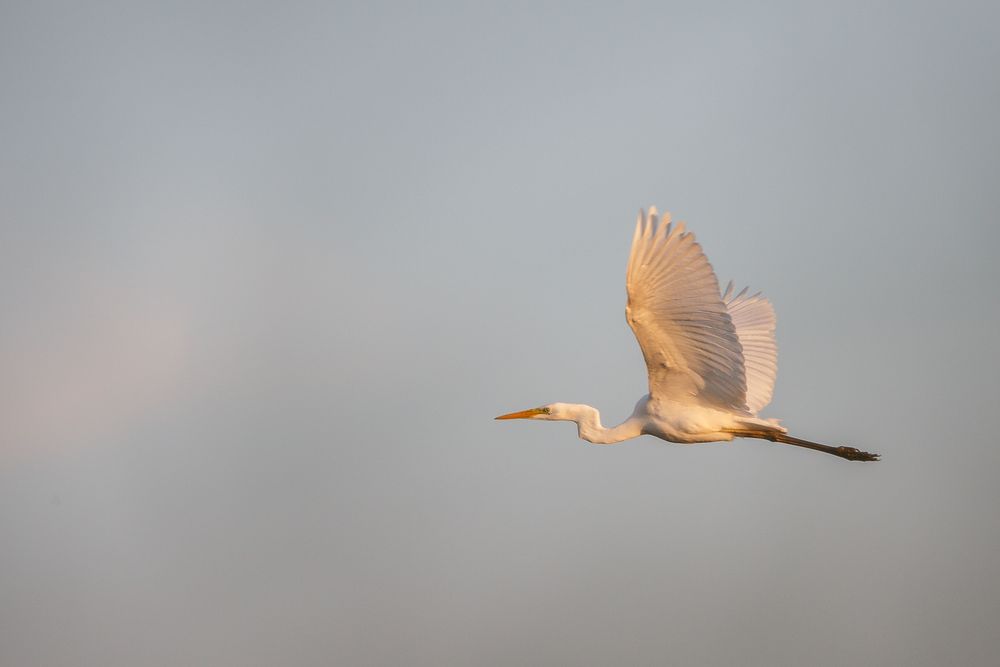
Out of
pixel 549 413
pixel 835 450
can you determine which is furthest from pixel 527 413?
pixel 835 450

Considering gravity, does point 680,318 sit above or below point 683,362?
above

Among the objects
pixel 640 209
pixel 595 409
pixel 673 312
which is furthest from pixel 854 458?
pixel 640 209

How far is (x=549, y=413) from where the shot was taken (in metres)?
16.8

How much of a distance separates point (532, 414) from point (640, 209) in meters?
5.16

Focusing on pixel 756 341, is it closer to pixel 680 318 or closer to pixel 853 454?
pixel 853 454

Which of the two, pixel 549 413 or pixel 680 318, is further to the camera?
pixel 549 413

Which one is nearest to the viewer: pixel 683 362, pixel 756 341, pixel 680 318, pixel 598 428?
pixel 680 318

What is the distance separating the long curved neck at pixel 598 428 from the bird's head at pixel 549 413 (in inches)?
5.4

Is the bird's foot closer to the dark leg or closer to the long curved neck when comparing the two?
the dark leg

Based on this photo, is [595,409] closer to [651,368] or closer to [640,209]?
[651,368]

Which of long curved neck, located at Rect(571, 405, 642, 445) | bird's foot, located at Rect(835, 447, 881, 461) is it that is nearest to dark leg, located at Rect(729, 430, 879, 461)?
bird's foot, located at Rect(835, 447, 881, 461)

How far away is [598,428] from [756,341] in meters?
3.95

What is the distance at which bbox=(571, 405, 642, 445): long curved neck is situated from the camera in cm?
1565

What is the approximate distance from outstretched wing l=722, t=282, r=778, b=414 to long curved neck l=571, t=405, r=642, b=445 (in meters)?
2.73
